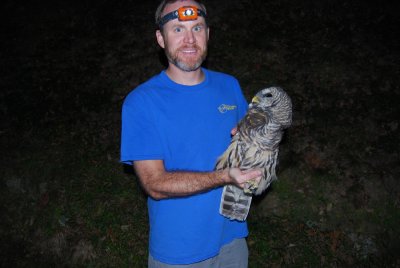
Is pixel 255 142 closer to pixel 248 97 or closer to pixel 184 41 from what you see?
pixel 184 41

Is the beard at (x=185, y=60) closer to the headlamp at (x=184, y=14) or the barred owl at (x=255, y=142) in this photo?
the headlamp at (x=184, y=14)

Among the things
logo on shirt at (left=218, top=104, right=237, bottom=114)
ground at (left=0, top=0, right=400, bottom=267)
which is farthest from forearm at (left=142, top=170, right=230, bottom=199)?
ground at (left=0, top=0, right=400, bottom=267)

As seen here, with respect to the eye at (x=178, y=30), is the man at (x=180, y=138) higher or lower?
lower

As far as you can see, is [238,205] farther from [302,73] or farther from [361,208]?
Result: [302,73]

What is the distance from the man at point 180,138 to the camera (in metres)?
3.03

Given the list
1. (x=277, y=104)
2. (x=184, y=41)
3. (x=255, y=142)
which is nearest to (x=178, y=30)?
(x=184, y=41)

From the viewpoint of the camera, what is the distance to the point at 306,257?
5.76 metres

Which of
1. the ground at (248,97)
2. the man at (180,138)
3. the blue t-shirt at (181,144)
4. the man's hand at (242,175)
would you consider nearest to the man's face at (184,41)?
the man at (180,138)

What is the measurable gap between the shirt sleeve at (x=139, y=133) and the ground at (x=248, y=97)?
3.65 meters

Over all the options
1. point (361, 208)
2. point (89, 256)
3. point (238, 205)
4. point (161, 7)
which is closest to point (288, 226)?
point (361, 208)

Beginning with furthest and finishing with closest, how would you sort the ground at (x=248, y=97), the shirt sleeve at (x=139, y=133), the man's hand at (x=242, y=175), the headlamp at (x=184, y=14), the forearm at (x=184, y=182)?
the ground at (x=248, y=97) → the headlamp at (x=184, y=14) → the shirt sleeve at (x=139, y=133) → the forearm at (x=184, y=182) → the man's hand at (x=242, y=175)

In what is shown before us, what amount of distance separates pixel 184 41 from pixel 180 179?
4.32 ft

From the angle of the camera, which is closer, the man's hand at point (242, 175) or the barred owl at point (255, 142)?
the man's hand at point (242, 175)

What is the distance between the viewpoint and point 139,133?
3037 mm
